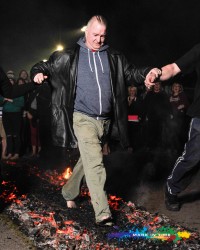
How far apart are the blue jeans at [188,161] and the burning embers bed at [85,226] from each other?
Answer: 52cm

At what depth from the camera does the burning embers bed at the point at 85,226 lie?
3607 millimetres

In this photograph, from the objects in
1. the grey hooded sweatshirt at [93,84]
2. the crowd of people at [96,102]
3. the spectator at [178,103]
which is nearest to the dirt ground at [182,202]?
the crowd of people at [96,102]

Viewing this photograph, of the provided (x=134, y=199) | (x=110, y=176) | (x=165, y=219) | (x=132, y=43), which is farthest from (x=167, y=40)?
(x=165, y=219)

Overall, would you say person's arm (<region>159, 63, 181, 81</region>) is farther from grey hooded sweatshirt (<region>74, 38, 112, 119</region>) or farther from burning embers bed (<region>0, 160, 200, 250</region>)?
burning embers bed (<region>0, 160, 200, 250</region>)

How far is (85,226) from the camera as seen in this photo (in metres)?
3.99

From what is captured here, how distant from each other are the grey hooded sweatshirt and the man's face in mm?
70

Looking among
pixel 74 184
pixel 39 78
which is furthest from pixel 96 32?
pixel 74 184

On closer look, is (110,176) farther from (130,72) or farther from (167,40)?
(167,40)

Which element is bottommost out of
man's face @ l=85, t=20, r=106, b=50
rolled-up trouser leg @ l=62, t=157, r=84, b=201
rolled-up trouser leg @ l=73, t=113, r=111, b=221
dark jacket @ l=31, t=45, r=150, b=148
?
rolled-up trouser leg @ l=62, t=157, r=84, b=201

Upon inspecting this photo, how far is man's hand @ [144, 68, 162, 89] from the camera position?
4148 millimetres

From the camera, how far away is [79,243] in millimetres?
3611

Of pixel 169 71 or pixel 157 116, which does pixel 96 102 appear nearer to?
pixel 169 71

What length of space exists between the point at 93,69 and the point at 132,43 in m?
17.0

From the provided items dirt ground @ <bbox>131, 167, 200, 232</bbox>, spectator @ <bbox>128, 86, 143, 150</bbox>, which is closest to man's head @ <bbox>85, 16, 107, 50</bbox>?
dirt ground @ <bbox>131, 167, 200, 232</bbox>
